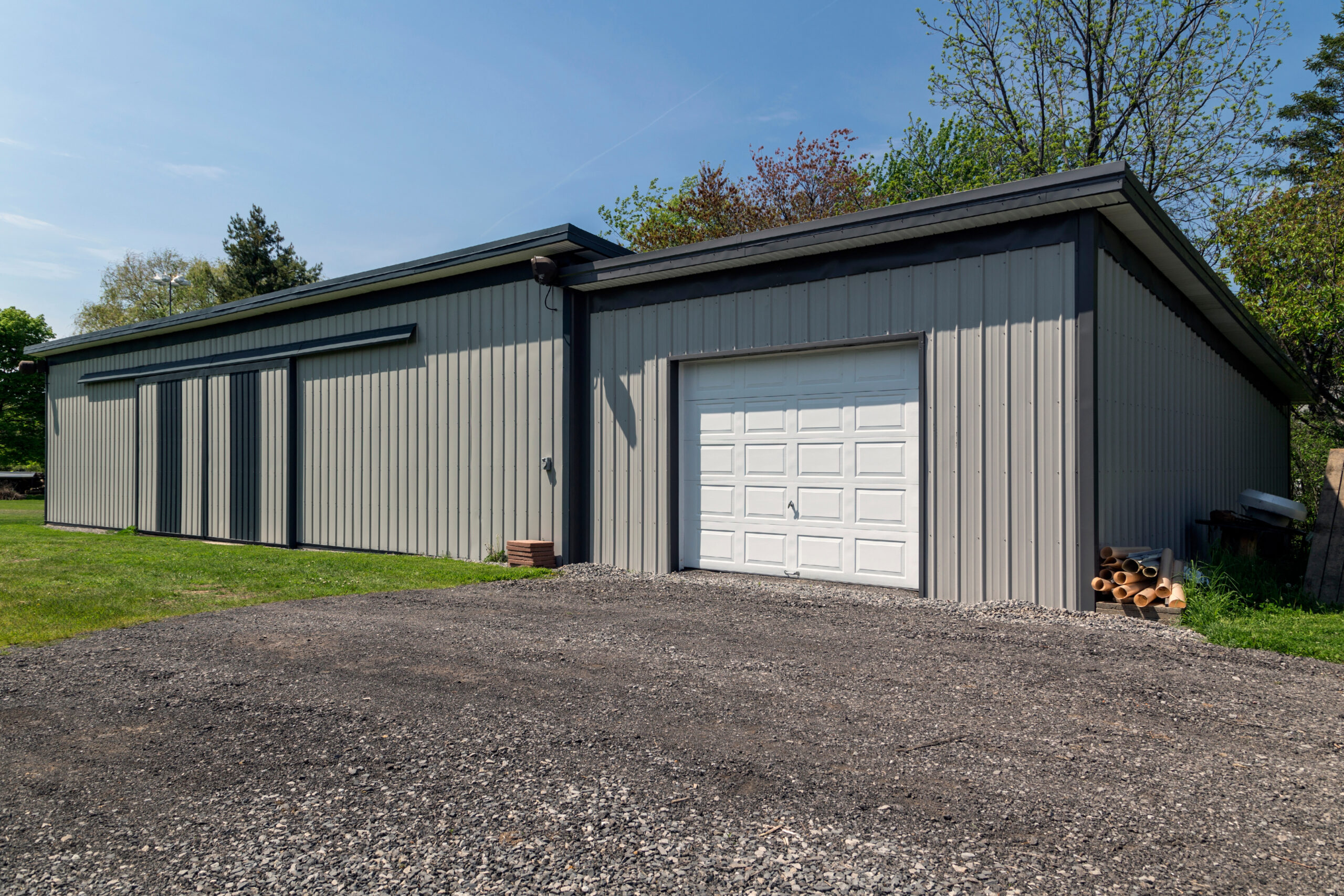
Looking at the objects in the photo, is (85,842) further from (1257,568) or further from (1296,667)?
(1257,568)

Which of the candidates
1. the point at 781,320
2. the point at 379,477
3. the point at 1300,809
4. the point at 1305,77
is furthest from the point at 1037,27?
the point at 1300,809

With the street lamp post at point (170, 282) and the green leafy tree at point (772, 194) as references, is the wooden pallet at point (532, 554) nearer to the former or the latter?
the green leafy tree at point (772, 194)

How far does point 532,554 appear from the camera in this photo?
9023 millimetres

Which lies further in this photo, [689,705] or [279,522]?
[279,522]

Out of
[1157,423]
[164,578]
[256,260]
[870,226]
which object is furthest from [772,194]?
[256,260]

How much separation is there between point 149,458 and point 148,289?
32.8 m

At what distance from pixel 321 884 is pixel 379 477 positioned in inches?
373

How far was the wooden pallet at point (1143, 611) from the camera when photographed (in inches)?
231

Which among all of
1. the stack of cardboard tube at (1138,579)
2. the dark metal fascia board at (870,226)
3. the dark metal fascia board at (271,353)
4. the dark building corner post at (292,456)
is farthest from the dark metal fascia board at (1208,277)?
the dark building corner post at (292,456)

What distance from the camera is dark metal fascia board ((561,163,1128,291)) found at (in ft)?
19.9

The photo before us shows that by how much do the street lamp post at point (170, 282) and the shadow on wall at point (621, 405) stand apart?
32.9 m

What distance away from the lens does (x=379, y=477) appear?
36.2 ft

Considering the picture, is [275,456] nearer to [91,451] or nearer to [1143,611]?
[91,451]

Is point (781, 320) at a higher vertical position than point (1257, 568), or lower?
higher
